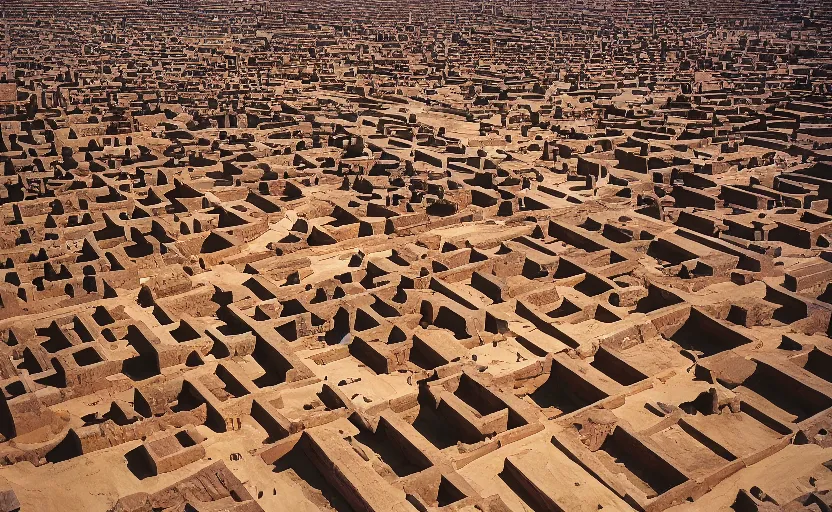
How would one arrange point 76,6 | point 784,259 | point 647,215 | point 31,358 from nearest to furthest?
point 31,358 → point 784,259 → point 647,215 → point 76,6

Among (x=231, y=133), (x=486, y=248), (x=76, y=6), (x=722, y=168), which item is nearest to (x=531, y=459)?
(x=486, y=248)

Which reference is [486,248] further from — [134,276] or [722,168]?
[722,168]

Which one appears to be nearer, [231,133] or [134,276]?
[134,276]

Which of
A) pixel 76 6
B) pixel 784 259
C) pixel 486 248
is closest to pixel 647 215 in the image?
pixel 784 259

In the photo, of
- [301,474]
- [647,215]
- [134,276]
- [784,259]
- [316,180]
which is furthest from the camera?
[316,180]

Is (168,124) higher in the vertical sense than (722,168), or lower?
lower

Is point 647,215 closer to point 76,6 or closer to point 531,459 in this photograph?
point 531,459

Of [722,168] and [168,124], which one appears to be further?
[168,124]

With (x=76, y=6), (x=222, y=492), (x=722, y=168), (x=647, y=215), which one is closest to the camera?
(x=222, y=492)

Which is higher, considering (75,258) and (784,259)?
(784,259)

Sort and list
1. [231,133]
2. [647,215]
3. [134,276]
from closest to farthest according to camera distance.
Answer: [134,276], [647,215], [231,133]
